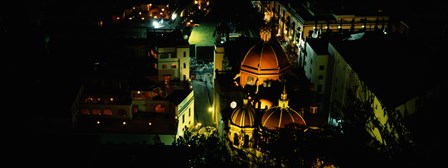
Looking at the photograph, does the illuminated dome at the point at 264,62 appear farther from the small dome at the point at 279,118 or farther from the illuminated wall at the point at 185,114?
the small dome at the point at 279,118

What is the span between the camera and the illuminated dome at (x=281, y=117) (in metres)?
33.2

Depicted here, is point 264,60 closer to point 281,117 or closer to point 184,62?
point 281,117

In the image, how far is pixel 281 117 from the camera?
109ft

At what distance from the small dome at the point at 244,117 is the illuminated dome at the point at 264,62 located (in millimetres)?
5556

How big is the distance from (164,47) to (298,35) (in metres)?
14.9

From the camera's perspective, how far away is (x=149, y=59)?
47625mm

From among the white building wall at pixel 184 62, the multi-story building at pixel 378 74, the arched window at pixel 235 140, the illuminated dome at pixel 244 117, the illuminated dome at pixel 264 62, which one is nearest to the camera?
the multi-story building at pixel 378 74

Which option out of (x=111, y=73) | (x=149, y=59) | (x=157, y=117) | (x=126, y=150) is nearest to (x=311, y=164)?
(x=126, y=150)

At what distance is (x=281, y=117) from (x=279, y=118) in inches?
4.8

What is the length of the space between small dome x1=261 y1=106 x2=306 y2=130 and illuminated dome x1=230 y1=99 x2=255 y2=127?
3.49 feet

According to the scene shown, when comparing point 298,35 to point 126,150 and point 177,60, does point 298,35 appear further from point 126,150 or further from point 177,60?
point 126,150

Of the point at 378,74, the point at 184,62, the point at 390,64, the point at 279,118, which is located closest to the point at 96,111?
the point at 184,62

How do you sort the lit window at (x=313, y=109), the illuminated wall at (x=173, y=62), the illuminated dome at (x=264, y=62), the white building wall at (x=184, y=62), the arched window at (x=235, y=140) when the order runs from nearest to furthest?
1. the arched window at (x=235, y=140)
2. the lit window at (x=313, y=109)
3. the illuminated dome at (x=264, y=62)
4. the illuminated wall at (x=173, y=62)
5. the white building wall at (x=184, y=62)

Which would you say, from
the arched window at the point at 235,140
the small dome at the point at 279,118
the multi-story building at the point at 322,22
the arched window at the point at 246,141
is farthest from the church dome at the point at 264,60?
the multi-story building at the point at 322,22
